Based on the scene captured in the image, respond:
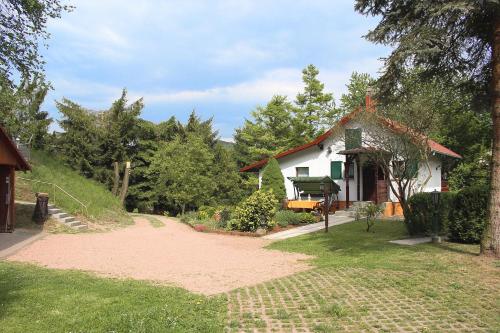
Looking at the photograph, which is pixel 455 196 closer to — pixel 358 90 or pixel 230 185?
pixel 230 185

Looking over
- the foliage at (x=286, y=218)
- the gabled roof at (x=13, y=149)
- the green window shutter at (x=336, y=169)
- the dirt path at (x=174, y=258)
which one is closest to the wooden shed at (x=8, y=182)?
the gabled roof at (x=13, y=149)

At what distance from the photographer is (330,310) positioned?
588cm

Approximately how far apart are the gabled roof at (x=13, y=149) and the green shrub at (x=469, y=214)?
1357 cm

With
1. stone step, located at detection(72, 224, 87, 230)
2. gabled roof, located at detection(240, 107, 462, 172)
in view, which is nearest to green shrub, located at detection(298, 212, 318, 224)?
gabled roof, located at detection(240, 107, 462, 172)

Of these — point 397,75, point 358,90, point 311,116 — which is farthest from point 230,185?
point 397,75

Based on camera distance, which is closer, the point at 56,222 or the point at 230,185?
the point at 56,222

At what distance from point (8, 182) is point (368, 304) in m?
13.3

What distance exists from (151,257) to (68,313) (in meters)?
5.56

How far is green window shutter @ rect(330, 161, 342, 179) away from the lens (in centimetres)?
2608

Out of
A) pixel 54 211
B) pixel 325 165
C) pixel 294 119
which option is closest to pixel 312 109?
pixel 294 119

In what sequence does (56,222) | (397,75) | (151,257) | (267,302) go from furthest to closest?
(56,222), (151,257), (397,75), (267,302)

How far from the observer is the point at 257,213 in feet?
56.9

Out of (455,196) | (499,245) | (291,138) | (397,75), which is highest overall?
(291,138)

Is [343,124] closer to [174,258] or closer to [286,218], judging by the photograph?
[286,218]
